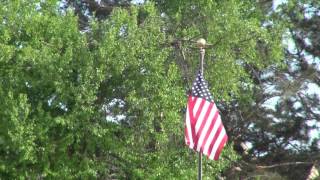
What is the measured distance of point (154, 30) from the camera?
17.0 m

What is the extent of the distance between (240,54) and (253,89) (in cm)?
364

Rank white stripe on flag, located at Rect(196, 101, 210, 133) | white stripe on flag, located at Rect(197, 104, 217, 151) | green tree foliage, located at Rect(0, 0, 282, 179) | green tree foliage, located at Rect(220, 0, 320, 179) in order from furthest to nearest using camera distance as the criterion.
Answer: green tree foliage, located at Rect(220, 0, 320, 179)
green tree foliage, located at Rect(0, 0, 282, 179)
white stripe on flag, located at Rect(196, 101, 210, 133)
white stripe on flag, located at Rect(197, 104, 217, 151)

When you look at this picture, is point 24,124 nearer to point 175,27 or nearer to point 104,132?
point 104,132

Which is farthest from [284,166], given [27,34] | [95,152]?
[27,34]

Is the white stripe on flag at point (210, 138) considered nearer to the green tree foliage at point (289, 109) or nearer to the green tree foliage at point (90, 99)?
the green tree foliage at point (90, 99)

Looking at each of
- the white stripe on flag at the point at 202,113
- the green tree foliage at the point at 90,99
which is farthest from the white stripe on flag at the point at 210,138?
the green tree foliage at the point at 90,99

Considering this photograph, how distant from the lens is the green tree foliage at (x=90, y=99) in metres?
15.5

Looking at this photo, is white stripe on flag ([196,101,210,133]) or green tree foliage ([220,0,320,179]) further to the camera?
green tree foliage ([220,0,320,179])

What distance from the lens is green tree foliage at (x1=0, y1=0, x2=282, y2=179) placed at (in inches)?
611

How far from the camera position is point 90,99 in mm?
15516

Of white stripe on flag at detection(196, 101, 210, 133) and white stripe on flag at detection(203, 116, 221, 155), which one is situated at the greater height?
white stripe on flag at detection(196, 101, 210, 133)

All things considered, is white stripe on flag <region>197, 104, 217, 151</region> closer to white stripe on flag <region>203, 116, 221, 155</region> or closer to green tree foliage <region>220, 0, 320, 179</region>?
white stripe on flag <region>203, 116, 221, 155</region>

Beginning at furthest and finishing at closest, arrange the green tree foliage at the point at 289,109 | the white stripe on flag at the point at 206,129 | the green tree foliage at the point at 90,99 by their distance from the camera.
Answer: the green tree foliage at the point at 289,109, the green tree foliage at the point at 90,99, the white stripe on flag at the point at 206,129

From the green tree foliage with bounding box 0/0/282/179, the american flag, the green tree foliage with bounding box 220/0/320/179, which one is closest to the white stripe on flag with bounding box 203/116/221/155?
→ the american flag
